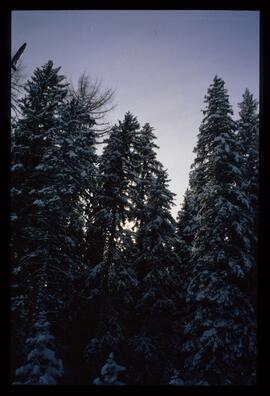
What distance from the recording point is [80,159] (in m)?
17.8

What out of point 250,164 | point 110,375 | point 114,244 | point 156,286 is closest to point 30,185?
point 114,244

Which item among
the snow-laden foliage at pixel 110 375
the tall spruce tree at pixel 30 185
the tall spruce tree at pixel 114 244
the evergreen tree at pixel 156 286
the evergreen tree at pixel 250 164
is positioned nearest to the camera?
the snow-laden foliage at pixel 110 375

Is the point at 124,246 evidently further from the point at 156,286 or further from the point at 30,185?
the point at 30,185

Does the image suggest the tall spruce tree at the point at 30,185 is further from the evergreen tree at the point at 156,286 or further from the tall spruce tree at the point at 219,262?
the tall spruce tree at the point at 219,262

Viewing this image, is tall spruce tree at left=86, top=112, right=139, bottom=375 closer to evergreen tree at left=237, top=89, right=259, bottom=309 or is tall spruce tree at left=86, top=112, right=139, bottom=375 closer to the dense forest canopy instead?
the dense forest canopy

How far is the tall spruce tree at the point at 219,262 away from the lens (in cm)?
1489

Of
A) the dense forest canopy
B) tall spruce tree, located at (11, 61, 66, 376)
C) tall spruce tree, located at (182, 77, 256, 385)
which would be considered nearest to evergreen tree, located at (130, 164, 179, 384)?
the dense forest canopy

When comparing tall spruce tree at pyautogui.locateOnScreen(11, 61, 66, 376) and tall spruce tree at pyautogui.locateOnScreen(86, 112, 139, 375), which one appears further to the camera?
tall spruce tree at pyautogui.locateOnScreen(86, 112, 139, 375)

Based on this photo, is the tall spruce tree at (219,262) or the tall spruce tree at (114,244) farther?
the tall spruce tree at (114,244)

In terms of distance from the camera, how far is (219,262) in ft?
52.6

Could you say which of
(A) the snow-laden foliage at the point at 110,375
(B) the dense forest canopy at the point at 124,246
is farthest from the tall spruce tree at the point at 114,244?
(A) the snow-laden foliage at the point at 110,375

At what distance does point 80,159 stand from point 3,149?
1520 cm

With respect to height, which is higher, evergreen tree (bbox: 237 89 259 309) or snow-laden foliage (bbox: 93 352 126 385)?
evergreen tree (bbox: 237 89 259 309)

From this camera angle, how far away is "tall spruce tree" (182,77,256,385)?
1489cm
